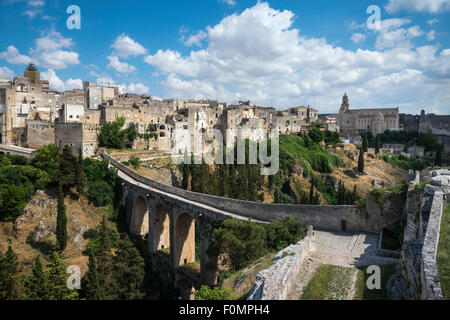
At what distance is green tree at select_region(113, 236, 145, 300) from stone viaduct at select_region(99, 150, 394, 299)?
367 cm

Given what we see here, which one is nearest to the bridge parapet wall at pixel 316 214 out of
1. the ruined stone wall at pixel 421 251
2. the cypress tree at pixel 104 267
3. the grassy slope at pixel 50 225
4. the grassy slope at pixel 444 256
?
the ruined stone wall at pixel 421 251

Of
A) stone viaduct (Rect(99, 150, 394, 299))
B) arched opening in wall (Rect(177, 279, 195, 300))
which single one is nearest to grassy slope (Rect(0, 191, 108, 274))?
stone viaduct (Rect(99, 150, 394, 299))

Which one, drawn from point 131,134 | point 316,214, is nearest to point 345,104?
point 131,134

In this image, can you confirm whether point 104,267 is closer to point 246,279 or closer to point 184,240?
point 184,240

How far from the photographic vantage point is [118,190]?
30.0 metres

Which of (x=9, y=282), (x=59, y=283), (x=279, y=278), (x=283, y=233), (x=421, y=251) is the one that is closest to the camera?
(x=421, y=251)

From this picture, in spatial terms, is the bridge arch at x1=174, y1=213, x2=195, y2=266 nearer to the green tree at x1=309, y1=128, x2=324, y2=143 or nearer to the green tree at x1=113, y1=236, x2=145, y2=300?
the green tree at x1=113, y1=236, x2=145, y2=300

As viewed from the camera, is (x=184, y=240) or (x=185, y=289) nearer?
(x=185, y=289)

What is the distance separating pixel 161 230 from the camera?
2592cm

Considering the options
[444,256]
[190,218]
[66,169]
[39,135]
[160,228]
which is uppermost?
[39,135]

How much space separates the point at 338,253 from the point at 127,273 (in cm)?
1260

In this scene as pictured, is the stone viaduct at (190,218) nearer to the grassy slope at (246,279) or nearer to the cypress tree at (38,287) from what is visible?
the grassy slope at (246,279)

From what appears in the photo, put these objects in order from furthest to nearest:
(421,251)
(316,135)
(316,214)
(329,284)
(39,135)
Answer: (316,135) < (39,135) < (316,214) < (329,284) < (421,251)
